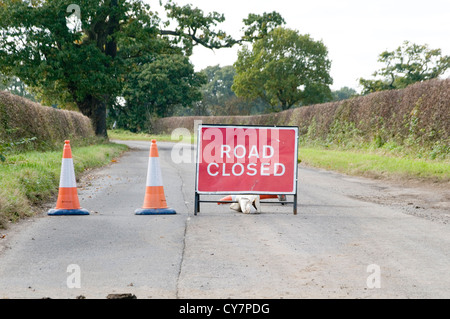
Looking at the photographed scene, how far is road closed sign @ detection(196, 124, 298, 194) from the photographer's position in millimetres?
8250

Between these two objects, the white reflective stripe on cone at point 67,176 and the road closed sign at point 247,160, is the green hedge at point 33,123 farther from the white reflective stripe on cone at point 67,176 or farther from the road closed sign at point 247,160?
the road closed sign at point 247,160

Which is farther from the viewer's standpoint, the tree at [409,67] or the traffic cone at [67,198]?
the tree at [409,67]

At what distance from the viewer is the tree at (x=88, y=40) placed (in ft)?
92.2

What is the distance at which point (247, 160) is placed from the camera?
8.38 meters

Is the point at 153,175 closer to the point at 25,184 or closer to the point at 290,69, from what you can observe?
the point at 25,184

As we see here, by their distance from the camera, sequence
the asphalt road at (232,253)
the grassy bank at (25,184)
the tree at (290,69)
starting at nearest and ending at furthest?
the asphalt road at (232,253) < the grassy bank at (25,184) < the tree at (290,69)

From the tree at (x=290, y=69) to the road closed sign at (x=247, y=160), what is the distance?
189ft

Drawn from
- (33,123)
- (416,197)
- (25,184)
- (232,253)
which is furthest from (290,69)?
(232,253)

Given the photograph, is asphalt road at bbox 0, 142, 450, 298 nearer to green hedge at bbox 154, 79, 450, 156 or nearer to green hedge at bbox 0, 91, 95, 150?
green hedge at bbox 0, 91, 95, 150

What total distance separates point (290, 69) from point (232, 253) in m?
62.4

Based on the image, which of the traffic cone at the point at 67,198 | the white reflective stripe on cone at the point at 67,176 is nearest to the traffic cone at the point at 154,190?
the traffic cone at the point at 67,198

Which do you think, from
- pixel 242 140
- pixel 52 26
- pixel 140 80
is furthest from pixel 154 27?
pixel 140 80

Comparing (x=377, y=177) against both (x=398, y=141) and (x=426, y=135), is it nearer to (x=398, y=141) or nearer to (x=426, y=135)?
(x=426, y=135)

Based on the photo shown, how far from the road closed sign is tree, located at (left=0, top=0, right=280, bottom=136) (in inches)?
863
